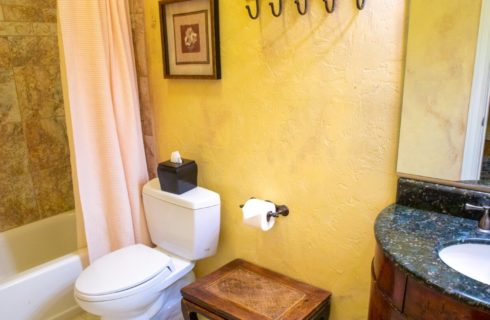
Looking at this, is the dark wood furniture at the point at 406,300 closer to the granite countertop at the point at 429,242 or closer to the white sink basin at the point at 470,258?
the granite countertop at the point at 429,242

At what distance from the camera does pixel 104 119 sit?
1.86 metres

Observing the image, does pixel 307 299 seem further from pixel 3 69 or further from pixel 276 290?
pixel 3 69

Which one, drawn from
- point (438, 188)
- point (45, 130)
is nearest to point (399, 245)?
point (438, 188)

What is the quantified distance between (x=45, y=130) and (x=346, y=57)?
6.55 ft

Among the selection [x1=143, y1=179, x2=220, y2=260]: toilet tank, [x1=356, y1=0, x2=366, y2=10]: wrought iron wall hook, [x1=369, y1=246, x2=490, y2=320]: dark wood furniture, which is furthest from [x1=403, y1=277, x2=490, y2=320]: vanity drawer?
[x1=143, y1=179, x2=220, y2=260]: toilet tank

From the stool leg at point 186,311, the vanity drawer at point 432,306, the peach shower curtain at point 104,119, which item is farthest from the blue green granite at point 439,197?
the peach shower curtain at point 104,119

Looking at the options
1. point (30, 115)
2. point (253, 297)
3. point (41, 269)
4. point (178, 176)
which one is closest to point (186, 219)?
point (178, 176)

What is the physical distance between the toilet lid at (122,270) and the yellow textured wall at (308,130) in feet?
1.30

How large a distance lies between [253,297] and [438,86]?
107 cm

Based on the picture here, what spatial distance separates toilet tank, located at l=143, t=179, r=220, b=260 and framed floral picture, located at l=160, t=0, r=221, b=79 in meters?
0.59

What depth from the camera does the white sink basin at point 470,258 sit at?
1047mm

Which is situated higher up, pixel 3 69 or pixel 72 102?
pixel 3 69

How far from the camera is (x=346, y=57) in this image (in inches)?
53.6

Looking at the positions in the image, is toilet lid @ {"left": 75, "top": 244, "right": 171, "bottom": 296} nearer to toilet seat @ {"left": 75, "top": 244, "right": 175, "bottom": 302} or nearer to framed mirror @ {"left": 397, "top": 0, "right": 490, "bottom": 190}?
toilet seat @ {"left": 75, "top": 244, "right": 175, "bottom": 302}
